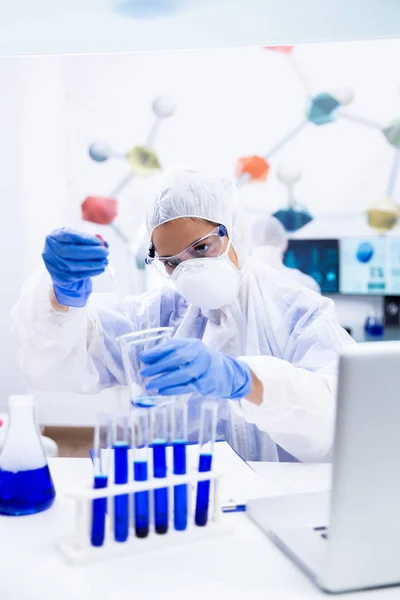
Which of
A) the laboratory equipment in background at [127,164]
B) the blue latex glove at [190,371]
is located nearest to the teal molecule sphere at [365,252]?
the laboratory equipment in background at [127,164]

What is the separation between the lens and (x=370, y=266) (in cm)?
361

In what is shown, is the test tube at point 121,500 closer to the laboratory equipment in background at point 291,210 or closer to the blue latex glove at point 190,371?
the blue latex glove at point 190,371

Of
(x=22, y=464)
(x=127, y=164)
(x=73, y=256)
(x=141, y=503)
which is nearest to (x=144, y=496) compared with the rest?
(x=141, y=503)

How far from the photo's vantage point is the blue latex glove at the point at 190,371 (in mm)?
1085

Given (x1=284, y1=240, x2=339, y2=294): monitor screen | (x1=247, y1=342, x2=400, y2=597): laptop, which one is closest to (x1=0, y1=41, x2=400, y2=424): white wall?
(x1=284, y1=240, x2=339, y2=294): monitor screen

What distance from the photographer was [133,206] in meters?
3.78

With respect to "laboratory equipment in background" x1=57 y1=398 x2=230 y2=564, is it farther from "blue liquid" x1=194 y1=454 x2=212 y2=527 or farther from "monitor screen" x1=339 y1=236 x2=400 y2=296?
"monitor screen" x1=339 y1=236 x2=400 y2=296

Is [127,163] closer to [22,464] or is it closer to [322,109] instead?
[322,109]

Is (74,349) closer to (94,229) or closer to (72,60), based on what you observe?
(94,229)

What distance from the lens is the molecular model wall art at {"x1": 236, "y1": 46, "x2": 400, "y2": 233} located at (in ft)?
11.7

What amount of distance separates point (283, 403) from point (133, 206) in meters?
2.70

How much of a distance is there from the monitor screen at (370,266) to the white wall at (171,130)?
0.11 meters

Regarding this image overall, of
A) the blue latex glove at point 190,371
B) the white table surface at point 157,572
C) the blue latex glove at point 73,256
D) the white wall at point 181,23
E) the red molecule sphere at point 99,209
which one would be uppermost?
the white wall at point 181,23

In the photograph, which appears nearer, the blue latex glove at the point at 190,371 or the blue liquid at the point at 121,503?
the blue liquid at the point at 121,503
